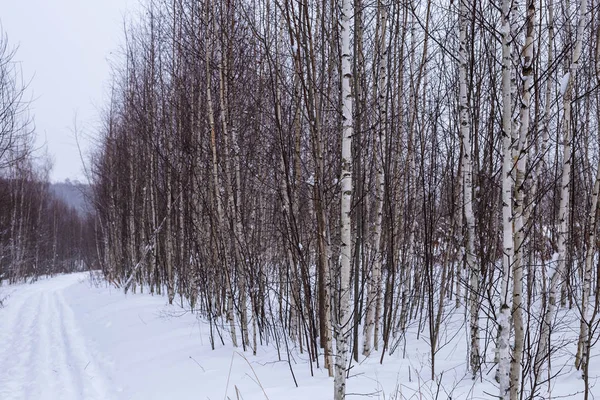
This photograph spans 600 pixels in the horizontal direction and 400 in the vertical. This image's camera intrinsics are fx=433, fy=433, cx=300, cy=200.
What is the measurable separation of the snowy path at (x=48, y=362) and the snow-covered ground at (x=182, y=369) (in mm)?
14

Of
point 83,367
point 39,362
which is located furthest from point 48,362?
point 83,367

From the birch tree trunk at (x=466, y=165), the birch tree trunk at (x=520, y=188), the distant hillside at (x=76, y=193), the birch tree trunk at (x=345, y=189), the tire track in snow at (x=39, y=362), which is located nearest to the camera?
the birch tree trunk at (x=520, y=188)

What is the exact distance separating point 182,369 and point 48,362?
2819 mm


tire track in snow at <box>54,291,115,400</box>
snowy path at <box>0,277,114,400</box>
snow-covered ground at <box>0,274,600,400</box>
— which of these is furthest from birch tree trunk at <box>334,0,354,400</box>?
snowy path at <box>0,277,114,400</box>

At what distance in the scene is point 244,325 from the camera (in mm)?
6223

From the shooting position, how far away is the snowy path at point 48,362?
5.60 metres

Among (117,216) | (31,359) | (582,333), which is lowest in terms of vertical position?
(31,359)

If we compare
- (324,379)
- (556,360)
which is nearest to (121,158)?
(324,379)

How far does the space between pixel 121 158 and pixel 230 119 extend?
1103 centimetres

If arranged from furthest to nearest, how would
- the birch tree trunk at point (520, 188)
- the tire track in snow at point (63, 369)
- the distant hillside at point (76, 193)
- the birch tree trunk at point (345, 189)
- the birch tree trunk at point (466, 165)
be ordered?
1. the distant hillside at point (76, 193)
2. the tire track in snow at point (63, 369)
3. the birch tree trunk at point (466, 165)
4. the birch tree trunk at point (345, 189)
5. the birch tree trunk at point (520, 188)

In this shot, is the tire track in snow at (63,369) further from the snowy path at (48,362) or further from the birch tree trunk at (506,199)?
the birch tree trunk at (506,199)

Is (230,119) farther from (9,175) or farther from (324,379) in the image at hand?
(9,175)

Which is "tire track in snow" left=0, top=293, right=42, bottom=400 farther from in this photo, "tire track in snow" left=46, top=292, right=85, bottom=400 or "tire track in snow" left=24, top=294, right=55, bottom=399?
"tire track in snow" left=46, top=292, right=85, bottom=400

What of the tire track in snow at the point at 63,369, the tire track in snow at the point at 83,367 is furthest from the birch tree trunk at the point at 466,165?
the tire track in snow at the point at 63,369
